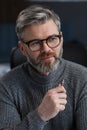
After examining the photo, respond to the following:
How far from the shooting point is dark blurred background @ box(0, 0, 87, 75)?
312 cm

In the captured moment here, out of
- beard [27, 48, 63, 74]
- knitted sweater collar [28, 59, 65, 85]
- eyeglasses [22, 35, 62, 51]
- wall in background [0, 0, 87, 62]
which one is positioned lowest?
wall in background [0, 0, 87, 62]

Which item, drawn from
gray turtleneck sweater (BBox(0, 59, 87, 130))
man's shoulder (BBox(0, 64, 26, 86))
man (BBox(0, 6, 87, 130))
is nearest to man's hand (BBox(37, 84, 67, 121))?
man (BBox(0, 6, 87, 130))

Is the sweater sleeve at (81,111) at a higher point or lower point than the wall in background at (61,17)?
higher

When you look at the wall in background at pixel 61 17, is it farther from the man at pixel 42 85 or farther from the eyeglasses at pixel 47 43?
the eyeglasses at pixel 47 43

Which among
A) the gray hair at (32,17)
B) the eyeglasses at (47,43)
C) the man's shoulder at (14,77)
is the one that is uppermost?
the gray hair at (32,17)

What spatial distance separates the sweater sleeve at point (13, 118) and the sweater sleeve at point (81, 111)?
0.17 meters

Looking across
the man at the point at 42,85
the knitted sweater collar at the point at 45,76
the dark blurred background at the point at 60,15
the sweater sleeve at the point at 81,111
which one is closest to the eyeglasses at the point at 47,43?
the man at the point at 42,85

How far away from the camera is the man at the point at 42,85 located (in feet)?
4.10

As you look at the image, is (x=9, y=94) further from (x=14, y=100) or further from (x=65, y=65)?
(x=65, y=65)

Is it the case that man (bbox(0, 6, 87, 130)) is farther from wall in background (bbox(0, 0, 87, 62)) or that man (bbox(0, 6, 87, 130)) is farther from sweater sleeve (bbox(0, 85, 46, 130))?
wall in background (bbox(0, 0, 87, 62))

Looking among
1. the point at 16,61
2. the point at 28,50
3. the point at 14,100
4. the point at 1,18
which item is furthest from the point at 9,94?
the point at 1,18

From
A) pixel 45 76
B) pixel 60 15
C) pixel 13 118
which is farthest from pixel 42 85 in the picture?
pixel 60 15

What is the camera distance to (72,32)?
3.30m

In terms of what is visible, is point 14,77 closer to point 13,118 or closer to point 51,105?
point 13,118
